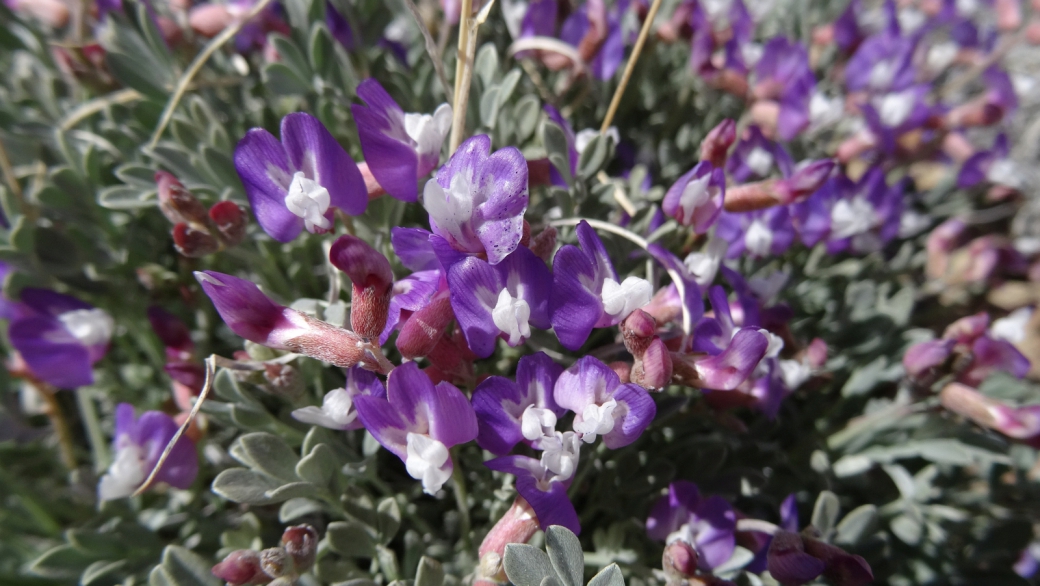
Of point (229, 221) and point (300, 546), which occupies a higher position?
point (229, 221)

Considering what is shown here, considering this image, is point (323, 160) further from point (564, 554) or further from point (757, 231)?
point (757, 231)

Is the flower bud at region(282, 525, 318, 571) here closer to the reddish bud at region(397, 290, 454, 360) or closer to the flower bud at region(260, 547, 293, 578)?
the flower bud at region(260, 547, 293, 578)

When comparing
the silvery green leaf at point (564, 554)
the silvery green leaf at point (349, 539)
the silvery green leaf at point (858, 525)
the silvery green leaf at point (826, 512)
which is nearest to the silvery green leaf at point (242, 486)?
the silvery green leaf at point (349, 539)

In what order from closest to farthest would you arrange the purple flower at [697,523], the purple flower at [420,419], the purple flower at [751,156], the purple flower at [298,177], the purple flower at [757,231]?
1. the purple flower at [420,419]
2. the purple flower at [298,177]
3. the purple flower at [697,523]
4. the purple flower at [757,231]
5. the purple flower at [751,156]

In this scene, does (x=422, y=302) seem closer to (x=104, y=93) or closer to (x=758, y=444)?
(x=758, y=444)

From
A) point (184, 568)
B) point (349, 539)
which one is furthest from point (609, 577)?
point (184, 568)

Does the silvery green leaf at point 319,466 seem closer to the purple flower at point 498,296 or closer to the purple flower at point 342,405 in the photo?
the purple flower at point 342,405
